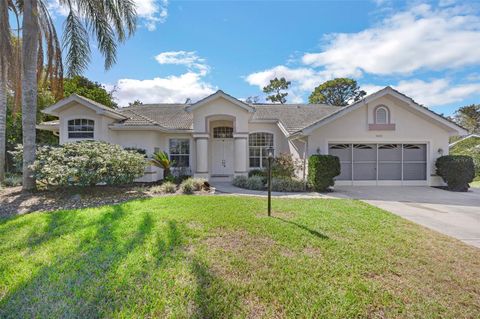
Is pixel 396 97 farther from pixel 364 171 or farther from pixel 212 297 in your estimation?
pixel 212 297

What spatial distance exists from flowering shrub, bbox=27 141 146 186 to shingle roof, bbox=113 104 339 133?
4.12m

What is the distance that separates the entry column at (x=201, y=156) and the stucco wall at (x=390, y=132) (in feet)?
21.2

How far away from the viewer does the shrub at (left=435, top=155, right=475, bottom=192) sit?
1270 centimetres

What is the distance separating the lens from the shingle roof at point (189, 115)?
15.6 metres

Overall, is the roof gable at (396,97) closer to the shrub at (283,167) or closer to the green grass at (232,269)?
the shrub at (283,167)

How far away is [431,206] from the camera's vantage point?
9109mm

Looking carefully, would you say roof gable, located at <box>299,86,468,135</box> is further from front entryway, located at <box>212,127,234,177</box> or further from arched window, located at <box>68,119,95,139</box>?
arched window, located at <box>68,119,95,139</box>

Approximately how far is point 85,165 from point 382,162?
1538 cm

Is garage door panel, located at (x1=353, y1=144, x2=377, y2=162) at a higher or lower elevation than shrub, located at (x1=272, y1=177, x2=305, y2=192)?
higher

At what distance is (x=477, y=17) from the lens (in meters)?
10.7

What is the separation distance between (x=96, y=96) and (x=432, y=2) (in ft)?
78.2

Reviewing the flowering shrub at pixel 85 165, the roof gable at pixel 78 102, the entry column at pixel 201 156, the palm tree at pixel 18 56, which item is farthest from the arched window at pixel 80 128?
the entry column at pixel 201 156

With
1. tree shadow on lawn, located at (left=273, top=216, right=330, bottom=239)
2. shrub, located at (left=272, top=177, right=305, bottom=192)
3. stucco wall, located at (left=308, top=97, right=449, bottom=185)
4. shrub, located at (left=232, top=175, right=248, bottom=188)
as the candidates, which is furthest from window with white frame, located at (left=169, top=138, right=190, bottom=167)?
tree shadow on lawn, located at (left=273, top=216, right=330, bottom=239)

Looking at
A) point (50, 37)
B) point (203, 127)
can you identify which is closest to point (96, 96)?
point (50, 37)
